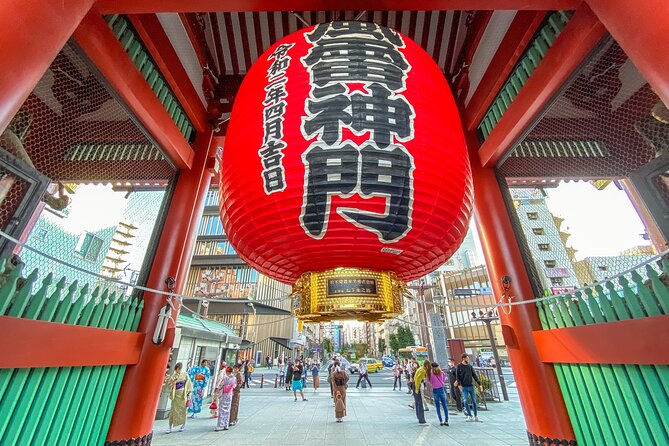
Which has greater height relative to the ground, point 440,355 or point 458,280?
point 458,280

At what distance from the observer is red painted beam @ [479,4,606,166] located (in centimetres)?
273

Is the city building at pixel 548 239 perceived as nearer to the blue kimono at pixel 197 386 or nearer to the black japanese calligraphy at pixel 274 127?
the blue kimono at pixel 197 386

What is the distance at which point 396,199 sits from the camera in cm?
156

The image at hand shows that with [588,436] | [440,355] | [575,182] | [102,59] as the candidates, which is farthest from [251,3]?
[440,355]

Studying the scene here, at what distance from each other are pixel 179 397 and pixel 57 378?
14.4ft

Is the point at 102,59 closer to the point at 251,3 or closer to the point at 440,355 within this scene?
the point at 251,3

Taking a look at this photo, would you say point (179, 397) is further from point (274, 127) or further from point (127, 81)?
point (274, 127)

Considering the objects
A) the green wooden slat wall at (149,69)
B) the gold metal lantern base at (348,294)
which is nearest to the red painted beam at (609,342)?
the gold metal lantern base at (348,294)

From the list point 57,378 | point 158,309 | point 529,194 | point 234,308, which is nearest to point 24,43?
point 57,378

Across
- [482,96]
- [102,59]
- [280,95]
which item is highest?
[482,96]

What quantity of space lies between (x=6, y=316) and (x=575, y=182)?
7787mm

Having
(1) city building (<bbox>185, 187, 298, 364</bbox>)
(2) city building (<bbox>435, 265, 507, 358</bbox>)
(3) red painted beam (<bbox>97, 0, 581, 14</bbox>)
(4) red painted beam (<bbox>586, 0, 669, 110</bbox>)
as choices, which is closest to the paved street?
(4) red painted beam (<bbox>586, 0, 669, 110</bbox>)

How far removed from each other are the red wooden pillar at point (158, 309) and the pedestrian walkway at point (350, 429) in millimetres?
2587

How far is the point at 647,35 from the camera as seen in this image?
1651mm
